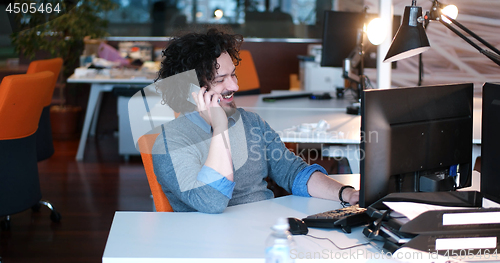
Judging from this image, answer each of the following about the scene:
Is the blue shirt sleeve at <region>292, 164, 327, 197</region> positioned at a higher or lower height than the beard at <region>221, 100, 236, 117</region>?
lower

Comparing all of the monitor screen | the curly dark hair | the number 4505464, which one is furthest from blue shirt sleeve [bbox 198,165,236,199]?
the number 4505464

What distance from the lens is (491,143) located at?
1293 mm

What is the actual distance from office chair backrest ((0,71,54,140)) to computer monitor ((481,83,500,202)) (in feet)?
6.42

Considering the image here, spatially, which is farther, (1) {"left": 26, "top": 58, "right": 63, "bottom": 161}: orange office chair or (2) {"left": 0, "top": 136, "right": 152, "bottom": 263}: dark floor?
(1) {"left": 26, "top": 58, "right": 63, "bottom": 161}: orange office chair

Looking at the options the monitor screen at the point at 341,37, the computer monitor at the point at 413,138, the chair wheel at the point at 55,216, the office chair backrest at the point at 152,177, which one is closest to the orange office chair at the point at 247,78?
the monitor screen at the point at 341,37

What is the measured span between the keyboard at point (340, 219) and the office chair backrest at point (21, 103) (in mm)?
1600

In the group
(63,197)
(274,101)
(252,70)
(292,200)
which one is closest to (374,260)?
(292,200)

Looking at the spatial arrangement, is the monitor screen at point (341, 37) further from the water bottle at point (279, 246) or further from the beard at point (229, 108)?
the water bottle at point (279, 246)

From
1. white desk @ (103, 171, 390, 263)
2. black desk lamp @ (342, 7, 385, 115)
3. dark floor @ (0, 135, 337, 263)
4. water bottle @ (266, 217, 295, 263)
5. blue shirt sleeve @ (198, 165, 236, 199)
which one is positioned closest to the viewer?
water bottle @ (266, 217, 295, 263)

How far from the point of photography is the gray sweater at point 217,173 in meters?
1.39

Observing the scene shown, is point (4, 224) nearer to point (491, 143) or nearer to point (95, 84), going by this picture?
point (95, 84)

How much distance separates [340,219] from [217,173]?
0.37 metres

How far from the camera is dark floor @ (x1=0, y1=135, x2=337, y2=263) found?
2.54 meters

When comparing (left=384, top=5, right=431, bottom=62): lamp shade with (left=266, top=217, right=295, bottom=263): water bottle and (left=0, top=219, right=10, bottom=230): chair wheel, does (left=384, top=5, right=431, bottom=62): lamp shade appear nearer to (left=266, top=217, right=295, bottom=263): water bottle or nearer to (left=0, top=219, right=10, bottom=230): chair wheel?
(left=266, top=217, right=295, bottom=263): water bottle
